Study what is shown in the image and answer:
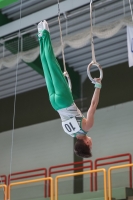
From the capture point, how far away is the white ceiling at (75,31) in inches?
366

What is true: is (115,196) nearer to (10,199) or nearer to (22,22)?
(10,199)

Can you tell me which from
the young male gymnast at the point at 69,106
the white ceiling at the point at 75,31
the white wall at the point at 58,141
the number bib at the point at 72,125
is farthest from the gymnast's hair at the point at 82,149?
the white wall at the point at 58,141

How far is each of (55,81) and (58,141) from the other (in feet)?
21.2

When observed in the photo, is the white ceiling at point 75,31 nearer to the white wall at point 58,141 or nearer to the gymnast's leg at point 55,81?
the white wall at point 58,141

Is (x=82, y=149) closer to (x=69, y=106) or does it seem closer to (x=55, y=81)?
(x=69, y=106)

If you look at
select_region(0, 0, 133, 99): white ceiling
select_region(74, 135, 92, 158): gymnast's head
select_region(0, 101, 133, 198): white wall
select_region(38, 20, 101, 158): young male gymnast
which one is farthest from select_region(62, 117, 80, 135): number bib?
select_region(0, 101, 133, 198): white wall

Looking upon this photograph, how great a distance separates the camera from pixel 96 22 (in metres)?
9.83

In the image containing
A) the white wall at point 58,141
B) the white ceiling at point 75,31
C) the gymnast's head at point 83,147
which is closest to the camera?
the gymnast's head at point 83,147

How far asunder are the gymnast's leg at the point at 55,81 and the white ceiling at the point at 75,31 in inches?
143

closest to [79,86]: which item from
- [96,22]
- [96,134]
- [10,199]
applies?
[96,134]

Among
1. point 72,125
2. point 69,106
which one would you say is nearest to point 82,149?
point 72,125

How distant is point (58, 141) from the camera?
11531 mm

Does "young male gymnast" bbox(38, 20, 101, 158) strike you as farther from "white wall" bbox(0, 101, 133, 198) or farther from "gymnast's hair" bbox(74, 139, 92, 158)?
"white wall" bbox(0, 101, 133, 198)

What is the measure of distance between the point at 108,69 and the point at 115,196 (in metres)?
4.15
